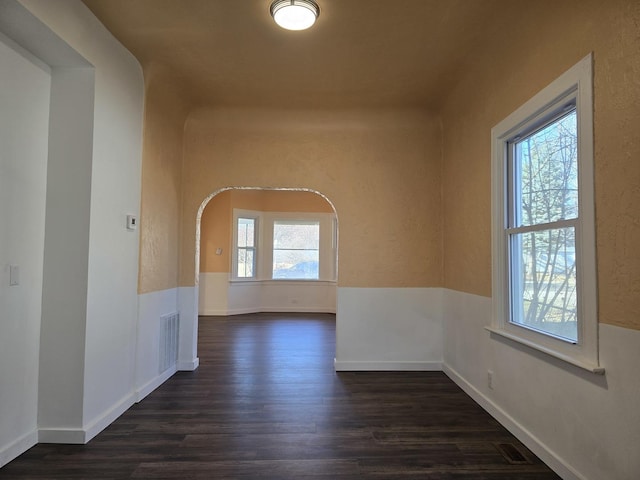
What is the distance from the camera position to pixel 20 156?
2.30 meters

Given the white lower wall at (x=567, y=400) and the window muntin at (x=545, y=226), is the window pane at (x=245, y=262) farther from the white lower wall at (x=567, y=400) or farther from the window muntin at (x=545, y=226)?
the window muntin at (x=545, y=226)

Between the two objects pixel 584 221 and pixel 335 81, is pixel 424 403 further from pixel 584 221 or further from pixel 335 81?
pixel 335 81

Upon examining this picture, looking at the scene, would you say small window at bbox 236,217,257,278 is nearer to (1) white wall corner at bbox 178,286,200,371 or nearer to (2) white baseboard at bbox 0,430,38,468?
(1) white wall corner at bbox 178,286,200,371

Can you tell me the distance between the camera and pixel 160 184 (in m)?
3.60

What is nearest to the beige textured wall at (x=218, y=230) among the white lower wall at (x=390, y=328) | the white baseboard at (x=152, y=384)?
the white baseboard at (x=152, y=384)

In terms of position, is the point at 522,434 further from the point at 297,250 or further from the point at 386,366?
the point at 297,250

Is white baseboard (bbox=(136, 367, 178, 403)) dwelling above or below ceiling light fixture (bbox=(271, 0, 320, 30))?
below

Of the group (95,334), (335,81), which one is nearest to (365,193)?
(335,81)

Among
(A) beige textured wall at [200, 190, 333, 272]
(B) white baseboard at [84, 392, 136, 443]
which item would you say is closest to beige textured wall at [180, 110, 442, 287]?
(B) white baseboard at [84, 392, 136, 443]

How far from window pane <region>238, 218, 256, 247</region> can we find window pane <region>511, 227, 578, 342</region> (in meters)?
6.20

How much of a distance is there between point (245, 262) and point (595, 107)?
279 inches

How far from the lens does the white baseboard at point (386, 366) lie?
4.12 metres

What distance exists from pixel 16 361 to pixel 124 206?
47.1 inches

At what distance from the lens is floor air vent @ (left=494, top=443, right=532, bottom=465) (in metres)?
2.28
